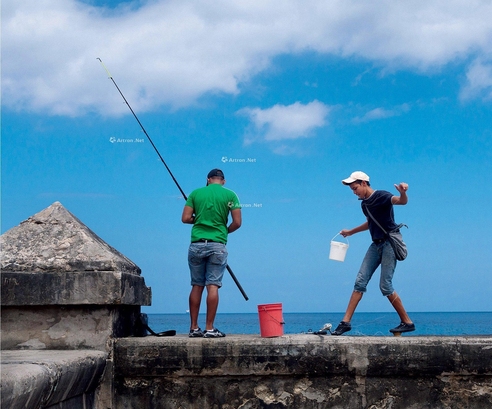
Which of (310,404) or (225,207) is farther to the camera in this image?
(225,207)

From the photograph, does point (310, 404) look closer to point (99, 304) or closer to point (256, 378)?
point (256, 378)

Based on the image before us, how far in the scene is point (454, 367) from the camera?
13.2 feet

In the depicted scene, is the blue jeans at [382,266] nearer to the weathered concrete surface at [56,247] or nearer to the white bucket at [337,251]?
the white bucket at [337,251]

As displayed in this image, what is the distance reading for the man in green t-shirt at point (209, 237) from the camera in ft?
15.1

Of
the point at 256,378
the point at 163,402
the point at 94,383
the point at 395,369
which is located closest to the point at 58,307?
the point at 94,383

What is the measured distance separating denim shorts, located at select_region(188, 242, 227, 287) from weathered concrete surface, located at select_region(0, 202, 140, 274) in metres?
0.48

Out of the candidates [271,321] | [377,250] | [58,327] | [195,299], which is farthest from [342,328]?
[58,327]

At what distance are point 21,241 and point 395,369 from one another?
266 centimetres

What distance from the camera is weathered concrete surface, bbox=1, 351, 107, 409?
8.55 feet

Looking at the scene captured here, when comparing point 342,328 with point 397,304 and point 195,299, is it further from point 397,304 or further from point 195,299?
point 195,299

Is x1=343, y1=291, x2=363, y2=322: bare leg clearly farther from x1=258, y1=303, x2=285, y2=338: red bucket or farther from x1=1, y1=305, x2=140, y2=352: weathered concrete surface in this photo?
x1=1, y1=305, x2=140, y2=352: weathered concrete surface

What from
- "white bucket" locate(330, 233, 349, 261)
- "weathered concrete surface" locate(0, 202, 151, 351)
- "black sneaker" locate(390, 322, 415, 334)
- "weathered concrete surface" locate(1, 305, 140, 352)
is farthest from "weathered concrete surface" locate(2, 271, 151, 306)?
"black sneaker" locate(390, 322, 415, 334)

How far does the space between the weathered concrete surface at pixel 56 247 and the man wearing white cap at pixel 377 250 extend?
1.86 metres

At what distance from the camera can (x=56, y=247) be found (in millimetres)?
4137
